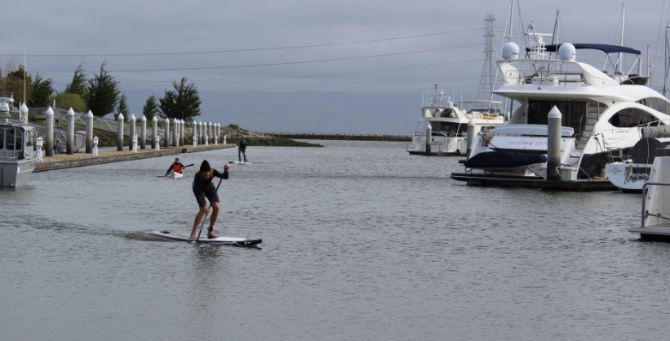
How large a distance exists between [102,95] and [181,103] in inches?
1120

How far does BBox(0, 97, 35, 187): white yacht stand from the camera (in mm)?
37344

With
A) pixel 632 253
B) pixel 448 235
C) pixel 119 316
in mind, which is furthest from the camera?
pixel 448 235

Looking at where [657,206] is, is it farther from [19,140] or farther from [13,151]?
[13,151]

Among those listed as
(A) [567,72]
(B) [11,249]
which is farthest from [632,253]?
(A) [567,72]

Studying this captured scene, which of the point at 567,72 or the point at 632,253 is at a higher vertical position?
the point at 567,72

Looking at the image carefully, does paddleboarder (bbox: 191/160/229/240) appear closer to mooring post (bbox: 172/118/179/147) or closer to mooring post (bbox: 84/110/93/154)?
mooring post (bbox: 84/110/93/154)

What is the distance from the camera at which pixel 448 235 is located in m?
27.0

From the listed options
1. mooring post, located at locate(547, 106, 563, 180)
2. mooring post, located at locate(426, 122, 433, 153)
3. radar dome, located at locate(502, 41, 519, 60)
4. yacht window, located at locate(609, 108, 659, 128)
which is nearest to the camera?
mooring post, located at locate(547, 106, 563, 180)

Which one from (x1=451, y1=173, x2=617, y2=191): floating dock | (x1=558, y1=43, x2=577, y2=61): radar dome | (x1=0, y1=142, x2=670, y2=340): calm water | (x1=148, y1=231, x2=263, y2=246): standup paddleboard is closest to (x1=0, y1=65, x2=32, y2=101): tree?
(x1=558, y1=43, x2=577, y2=61): radar dome

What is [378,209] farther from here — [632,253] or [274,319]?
[274,319]

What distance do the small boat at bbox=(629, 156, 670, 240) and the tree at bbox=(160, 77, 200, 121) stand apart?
4720 inches

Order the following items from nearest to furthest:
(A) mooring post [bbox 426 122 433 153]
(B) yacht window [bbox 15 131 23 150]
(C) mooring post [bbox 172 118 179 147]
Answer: (B) yacht window [bbox 15 131 23 150], (C) mooring post [bbox 172 118 179 147], (A) mooring post [bbox 426 122 433 153]

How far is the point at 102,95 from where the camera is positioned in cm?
11600

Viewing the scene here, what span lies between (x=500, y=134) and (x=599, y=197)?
6394 millimetres
